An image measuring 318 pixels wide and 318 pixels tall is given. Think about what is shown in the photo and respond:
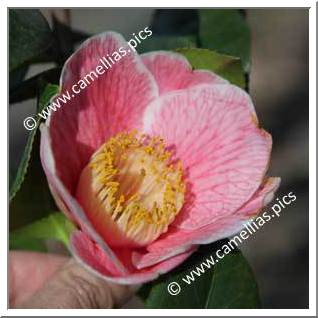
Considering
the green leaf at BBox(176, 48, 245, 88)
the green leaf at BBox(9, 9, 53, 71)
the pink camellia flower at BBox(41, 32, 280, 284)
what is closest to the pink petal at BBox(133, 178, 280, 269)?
the pink camellia flower at BBox(41, 32, 280, 284)

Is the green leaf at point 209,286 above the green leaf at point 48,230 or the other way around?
the other way around

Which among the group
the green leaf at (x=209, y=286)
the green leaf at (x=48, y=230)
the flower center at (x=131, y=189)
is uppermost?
the flower center at (x=131, y=189)

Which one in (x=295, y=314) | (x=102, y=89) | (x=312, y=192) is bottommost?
(x=295, y=314)

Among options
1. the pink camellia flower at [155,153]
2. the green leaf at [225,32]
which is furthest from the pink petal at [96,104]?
the green leaf at [225,32]

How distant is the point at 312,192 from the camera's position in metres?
0.72

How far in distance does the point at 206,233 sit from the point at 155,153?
117 millimetres

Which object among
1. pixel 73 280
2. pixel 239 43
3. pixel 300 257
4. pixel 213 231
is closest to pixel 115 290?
pixel 73 280

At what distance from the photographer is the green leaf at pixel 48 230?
0.63 m

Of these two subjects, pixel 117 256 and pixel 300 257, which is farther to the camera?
pixel 300 257

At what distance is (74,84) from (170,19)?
A: 0.83ft

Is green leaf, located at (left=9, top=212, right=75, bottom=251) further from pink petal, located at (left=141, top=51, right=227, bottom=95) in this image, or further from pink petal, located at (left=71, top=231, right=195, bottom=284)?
pink petal, located at (left=141, top=51, right=227, bottom=95)

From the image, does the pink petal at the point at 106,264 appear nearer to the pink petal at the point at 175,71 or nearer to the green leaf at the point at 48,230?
the green leaf at the point at 48,230

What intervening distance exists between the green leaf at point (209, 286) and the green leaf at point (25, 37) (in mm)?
255

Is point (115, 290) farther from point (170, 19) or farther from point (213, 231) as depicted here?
point (170, 19)
